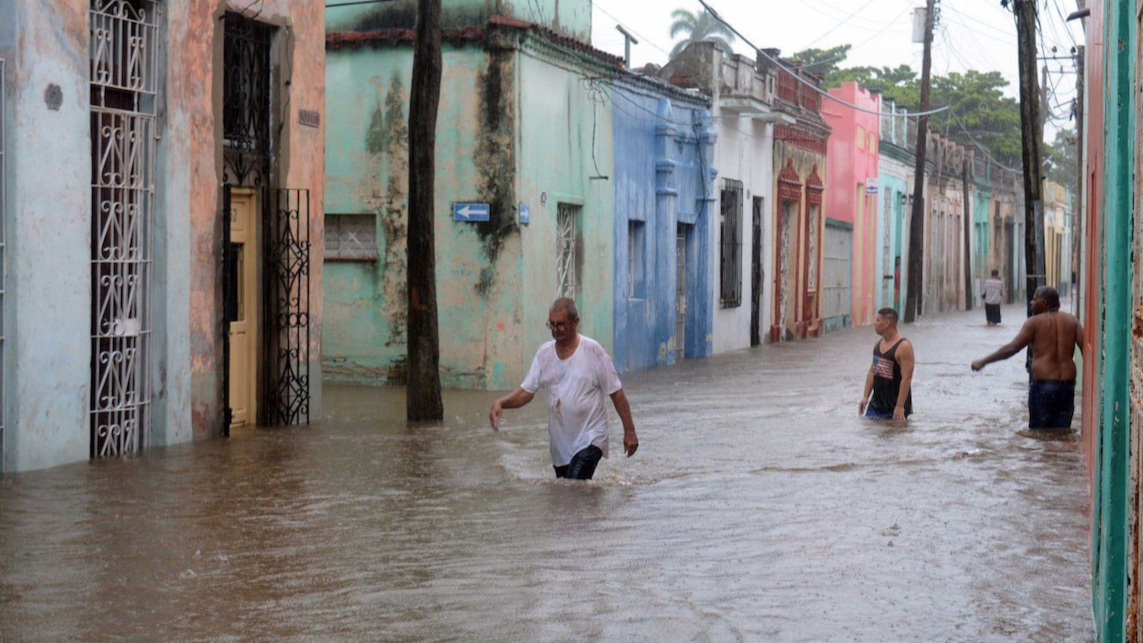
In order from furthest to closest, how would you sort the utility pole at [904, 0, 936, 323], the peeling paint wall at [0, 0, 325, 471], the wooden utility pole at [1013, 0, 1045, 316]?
the utility pole at [904, 0, 936, 323] → the wooden utility pole at [1013, 0, 1045, 316] → the peeling paint wall at [0, 0, 325, 471]

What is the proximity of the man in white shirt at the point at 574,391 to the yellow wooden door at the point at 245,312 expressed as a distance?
5.17 m

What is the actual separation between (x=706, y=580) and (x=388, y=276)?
13346 mm

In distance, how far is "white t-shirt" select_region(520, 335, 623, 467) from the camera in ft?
33.7

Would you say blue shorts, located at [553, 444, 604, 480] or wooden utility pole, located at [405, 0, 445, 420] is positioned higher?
wooden utility pole, located at [405, 0, 445, 420]

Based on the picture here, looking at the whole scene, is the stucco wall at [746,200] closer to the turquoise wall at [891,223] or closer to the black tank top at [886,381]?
the black tank top at [886,381]

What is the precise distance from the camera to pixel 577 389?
10281 millimetres

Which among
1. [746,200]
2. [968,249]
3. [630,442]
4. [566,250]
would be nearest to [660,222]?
[566,250]

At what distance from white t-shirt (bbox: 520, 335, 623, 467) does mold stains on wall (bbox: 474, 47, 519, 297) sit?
982 cm

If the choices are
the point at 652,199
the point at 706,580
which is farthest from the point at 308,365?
the point at 652,199

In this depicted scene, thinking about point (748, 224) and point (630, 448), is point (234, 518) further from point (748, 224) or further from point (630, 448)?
point (748, 224)

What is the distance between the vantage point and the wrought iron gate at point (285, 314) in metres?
15.4

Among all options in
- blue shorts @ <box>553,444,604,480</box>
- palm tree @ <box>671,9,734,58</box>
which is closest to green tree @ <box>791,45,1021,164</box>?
palm tree @ <box>671,9,734,58</box>

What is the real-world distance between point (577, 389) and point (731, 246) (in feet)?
67.9

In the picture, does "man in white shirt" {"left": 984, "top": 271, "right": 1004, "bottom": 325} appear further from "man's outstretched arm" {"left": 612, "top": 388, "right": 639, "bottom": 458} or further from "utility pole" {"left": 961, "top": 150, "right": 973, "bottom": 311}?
"man's outstretched arm" {"left": 612, "top": 388, "right": 639, "bottom": 458}
